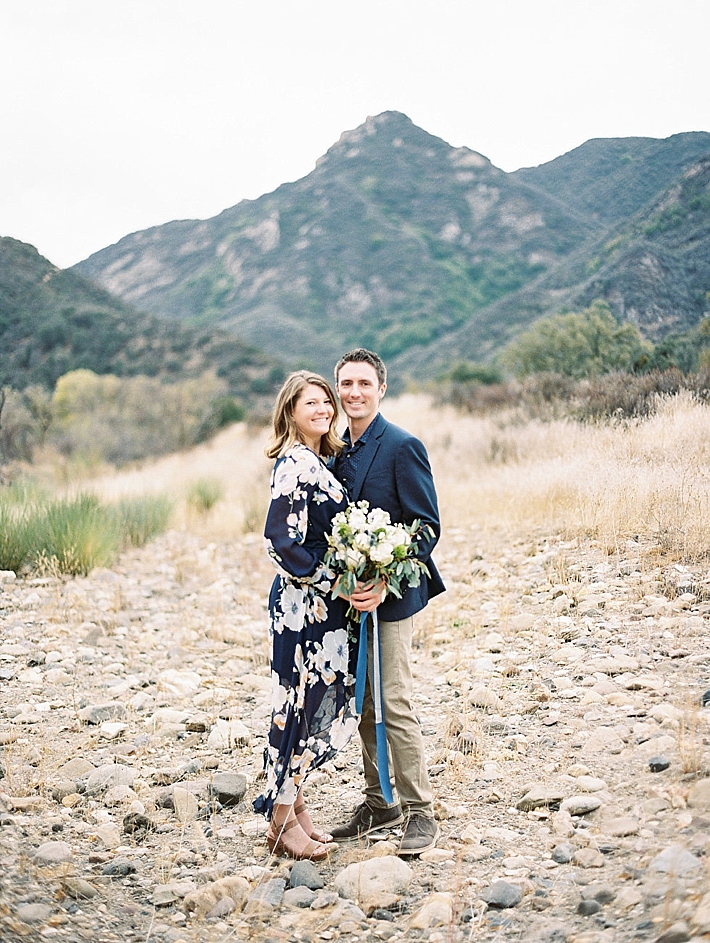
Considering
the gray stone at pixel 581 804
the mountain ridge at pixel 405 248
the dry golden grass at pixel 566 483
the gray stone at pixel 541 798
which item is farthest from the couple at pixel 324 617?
the mountain ridge at pixel 405 248

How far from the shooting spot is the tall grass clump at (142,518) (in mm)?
10633

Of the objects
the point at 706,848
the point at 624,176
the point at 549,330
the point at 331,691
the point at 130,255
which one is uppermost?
the point at 130,255

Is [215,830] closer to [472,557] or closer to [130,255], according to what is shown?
[472,557]

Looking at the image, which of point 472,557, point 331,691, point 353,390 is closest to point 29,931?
point 331,691

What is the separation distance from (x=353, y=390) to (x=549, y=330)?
57.1 ft

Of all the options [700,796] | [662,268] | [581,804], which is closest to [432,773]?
[581,804]

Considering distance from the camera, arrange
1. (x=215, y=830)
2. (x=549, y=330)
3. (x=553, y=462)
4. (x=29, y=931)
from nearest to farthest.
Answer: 1. (x=29, y=931)
2. (x=215, y=830)
3. (x=553, y=462)
4. (x=549, y=330)

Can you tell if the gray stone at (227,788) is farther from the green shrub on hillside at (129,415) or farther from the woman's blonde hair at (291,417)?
the green shrub on hillside at (129,415)

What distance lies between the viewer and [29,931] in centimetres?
264

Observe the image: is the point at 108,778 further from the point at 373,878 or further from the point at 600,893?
the point at 600,893

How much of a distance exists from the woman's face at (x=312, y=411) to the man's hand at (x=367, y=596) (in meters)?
0.72

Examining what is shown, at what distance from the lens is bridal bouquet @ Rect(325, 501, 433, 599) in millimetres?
3164

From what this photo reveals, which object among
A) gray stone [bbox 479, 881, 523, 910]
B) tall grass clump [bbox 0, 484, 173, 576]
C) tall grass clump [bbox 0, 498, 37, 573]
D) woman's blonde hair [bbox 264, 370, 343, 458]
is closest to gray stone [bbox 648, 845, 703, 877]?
gray stone [bbox 479, 881, 523, 910]

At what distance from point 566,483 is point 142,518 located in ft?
19.9
